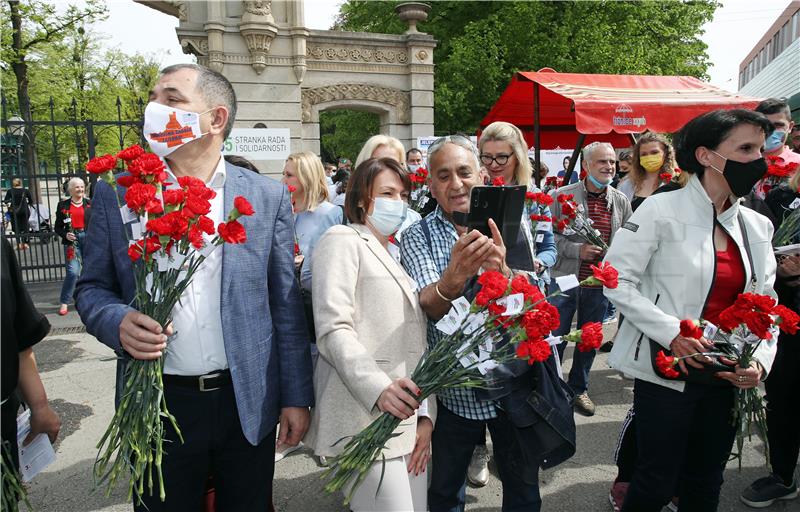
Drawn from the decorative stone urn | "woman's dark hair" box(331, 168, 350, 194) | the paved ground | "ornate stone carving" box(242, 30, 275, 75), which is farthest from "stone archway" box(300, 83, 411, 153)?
the paved ground

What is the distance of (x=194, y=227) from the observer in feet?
5.50

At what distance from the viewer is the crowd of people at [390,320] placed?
1.99 meters

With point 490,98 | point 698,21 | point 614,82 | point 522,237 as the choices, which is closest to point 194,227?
point 522,237

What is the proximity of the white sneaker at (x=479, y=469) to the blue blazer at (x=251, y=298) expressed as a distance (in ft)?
6.15

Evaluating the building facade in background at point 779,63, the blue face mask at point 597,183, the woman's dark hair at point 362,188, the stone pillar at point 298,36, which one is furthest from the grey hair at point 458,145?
the stone pillar at point 298,36

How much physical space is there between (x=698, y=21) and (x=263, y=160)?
18.1m

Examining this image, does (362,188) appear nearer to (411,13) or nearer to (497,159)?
(497,159)

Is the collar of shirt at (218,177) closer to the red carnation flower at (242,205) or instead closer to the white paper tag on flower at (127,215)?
the white paper tag on flower at (127,215)

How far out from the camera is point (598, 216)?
4781 mm

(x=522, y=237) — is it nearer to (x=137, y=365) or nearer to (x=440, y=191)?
(x=440, y=191)

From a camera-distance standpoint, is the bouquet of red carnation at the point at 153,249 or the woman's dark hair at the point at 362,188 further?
the woman's dark hair at the point at 362,188

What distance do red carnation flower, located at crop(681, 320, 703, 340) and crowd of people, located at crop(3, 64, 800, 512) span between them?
12cm

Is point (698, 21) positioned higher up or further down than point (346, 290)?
higher up

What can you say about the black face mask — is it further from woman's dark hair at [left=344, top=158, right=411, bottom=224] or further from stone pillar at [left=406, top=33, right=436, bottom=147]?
stone pillar at [left=406, top=33, right=436, bottom=147]
